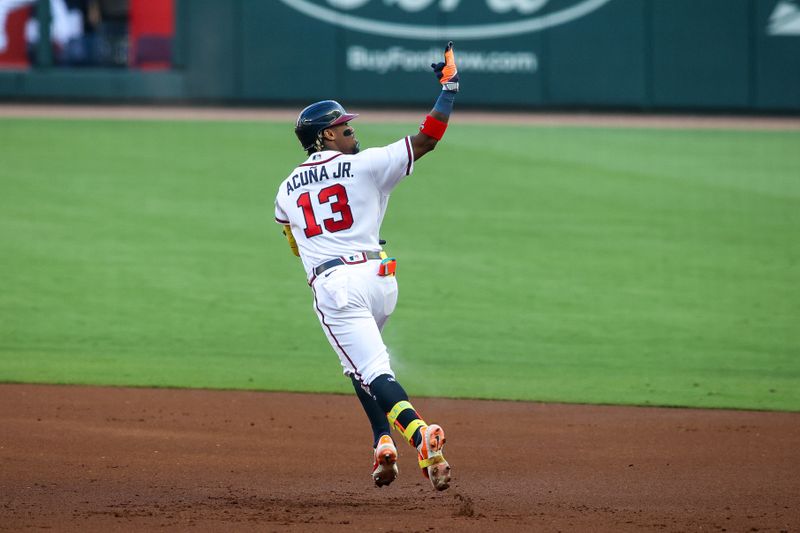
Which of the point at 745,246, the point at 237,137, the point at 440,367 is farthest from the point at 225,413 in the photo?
the point at 237,137

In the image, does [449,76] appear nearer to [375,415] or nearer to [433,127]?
[433,127]

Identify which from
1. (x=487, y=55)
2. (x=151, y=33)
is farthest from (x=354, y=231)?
(x=151, y=33)

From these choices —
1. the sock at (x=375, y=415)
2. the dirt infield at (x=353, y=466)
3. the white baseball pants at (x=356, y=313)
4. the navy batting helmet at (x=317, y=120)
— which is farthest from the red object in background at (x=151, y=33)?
the white baseball pants at (x=356, y=313)

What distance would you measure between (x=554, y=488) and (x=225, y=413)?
2.52 meters

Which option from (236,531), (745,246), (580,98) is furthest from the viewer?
(580,98)

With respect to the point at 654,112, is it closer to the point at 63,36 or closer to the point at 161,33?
the point at 161,33

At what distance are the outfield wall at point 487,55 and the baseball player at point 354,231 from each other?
1468cm

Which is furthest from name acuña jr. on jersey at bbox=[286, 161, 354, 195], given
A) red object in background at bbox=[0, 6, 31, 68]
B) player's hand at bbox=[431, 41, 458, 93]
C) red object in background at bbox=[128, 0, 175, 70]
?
red object in background at bbox=[0, 6, 31, 68]

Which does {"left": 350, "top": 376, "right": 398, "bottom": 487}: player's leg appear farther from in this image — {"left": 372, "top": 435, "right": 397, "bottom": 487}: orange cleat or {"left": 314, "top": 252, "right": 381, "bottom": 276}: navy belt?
{"left": 314, "top": 252, "right": 381, "bottom": 276}: navy belt

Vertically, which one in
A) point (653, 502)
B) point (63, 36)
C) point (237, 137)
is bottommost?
point (653, 502)

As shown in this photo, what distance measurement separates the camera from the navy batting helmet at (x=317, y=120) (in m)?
6.02

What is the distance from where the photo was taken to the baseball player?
5.82 m

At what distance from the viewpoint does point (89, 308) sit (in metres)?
10.7

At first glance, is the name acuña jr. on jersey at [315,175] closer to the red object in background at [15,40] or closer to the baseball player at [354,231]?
the baseball player at [354,231]
